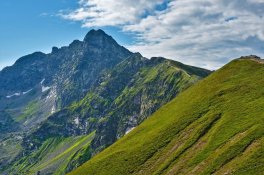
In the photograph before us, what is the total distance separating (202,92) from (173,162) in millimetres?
51325

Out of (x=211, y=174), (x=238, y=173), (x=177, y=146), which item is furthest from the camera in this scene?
(x=177, y=146)

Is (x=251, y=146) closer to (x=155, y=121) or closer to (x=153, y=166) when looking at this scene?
(x=153, y=166)

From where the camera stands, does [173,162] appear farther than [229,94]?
No

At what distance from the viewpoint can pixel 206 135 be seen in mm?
129250

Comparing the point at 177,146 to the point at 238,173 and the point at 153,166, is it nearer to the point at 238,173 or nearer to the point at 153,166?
the point at 153,166

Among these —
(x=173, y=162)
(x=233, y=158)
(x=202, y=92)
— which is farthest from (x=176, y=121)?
(x=233, y=158)

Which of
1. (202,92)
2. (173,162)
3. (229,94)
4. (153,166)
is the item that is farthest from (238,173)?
(202,92)

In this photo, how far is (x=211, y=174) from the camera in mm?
103812

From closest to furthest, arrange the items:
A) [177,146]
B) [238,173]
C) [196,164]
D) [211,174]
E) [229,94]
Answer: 1. [238,173]
2. [211,174]
3. [196,164]
4. [177,146]
5. [229,94]

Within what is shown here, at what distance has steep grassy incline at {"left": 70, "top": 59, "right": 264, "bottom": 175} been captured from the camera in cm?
10769

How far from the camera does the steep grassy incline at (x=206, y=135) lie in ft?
353

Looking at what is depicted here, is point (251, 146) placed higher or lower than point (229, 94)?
lower

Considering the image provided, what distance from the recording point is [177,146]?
13388 centimetres

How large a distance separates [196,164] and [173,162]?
473 inches
